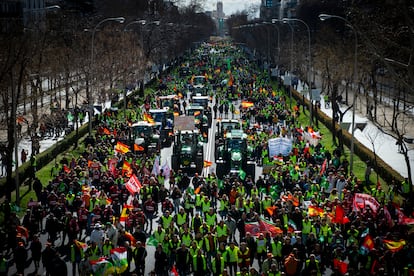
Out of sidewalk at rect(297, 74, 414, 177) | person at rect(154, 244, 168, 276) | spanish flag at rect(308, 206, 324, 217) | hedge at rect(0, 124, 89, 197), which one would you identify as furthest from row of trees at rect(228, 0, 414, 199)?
hedge at rect(0, 124, 89, 197)

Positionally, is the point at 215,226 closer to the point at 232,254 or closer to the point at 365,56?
the point at 232,254

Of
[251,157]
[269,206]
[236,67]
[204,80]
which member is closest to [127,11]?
[236,67]

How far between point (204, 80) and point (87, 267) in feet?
225

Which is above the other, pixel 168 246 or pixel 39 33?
pixel 39 33

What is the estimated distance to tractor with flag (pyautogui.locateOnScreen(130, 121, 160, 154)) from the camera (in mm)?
39312

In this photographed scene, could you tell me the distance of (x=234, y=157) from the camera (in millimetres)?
34562

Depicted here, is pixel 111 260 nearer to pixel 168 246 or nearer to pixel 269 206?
pixel 168 246

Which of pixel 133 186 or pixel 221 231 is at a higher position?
pixel 221 231

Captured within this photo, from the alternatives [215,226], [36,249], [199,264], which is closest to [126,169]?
[215,226]

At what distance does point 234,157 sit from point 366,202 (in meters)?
12.1

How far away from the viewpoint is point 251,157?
124 ft

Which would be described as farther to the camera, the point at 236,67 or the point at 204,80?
the point at 236,67

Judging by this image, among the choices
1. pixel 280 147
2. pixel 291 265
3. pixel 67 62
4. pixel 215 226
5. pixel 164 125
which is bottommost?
pixel 164 125

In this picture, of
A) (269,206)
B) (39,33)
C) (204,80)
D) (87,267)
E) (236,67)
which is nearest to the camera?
(87,267)
